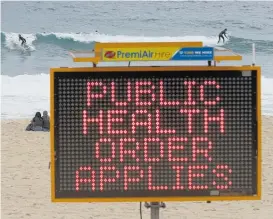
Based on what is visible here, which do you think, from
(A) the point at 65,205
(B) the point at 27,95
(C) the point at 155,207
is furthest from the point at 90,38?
(C) the point at 155,207

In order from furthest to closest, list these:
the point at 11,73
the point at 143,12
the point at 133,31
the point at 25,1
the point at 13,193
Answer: the point at 25,1 → the point at 143,12 → the point at 133,31 → the point at 11,73 → the point at 13,193

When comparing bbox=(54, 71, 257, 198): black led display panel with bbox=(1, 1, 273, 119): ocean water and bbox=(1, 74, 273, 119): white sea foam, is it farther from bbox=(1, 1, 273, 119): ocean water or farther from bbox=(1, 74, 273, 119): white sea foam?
bbox=(1, 1, 273, 119): ocean water

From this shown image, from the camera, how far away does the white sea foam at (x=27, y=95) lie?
2495 cm

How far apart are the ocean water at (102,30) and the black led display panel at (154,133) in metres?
21.0

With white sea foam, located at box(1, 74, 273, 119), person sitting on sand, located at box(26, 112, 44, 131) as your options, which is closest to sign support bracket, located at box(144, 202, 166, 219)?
person sitting on sand, located at box(26, 112, 44, 131)

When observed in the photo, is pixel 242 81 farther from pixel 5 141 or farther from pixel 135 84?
pixel 5 141

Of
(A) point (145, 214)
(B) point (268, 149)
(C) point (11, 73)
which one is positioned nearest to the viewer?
(A) point (145, 214)

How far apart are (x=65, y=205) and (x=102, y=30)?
175ft

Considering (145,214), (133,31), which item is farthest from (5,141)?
(133,31)

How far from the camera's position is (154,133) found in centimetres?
612

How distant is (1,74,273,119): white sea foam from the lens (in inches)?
982

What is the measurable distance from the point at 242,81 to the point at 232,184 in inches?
30.0

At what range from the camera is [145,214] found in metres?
10.7

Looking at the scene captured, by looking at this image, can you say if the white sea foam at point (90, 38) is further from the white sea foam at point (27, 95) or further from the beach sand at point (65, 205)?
the beach sand at point (65, 205)
